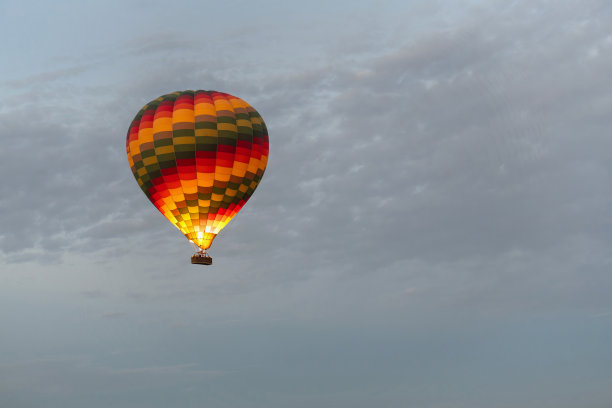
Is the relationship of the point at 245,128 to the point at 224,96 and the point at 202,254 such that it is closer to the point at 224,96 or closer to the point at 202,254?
the point at 224,96

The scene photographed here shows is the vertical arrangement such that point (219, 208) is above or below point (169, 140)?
below

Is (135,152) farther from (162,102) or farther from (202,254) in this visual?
(202,254)

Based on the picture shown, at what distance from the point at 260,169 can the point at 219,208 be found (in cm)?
412

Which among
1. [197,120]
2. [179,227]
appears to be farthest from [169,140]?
[179,227]

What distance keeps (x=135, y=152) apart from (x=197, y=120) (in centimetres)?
492

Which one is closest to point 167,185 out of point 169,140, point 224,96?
point 169,140

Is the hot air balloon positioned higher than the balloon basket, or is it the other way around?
the hot air balloon

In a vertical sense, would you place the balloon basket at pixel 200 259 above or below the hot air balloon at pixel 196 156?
below

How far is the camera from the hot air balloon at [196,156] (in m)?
57.2

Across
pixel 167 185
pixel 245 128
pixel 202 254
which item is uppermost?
pixel 245 128

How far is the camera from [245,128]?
191 feet

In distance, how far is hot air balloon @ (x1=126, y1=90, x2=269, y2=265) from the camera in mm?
57156

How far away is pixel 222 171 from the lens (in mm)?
57844

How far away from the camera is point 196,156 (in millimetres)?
57125
